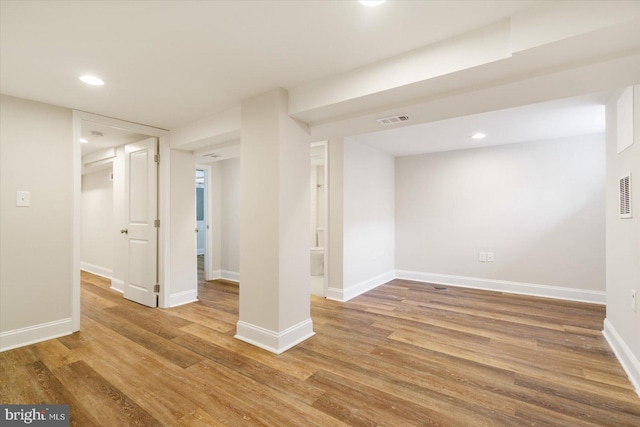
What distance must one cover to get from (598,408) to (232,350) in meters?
2.60

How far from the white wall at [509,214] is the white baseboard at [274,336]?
3124 mm

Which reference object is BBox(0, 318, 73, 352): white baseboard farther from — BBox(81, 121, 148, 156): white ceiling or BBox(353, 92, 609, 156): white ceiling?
BBox(353, 92, 609, 156): white ceiling

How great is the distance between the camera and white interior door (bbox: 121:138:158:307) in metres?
3.79

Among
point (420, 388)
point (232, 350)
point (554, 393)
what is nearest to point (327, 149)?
point (232, 350)

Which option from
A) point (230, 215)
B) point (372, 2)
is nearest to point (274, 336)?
point (372, 2)

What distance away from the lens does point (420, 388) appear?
2021mm

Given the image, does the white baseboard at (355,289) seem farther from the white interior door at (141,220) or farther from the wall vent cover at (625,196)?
the wall vent cover at (625,196)

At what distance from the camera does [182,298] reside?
3.94 metres

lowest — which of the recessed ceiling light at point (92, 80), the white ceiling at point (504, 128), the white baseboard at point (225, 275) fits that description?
the white baseboard at point (225, 275)

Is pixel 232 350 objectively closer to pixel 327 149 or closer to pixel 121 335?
pixel 121 335

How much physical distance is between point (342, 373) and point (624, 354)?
221cm

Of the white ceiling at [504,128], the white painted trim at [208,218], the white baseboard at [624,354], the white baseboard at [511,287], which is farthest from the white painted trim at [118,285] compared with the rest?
the white baseboard at [624,354]

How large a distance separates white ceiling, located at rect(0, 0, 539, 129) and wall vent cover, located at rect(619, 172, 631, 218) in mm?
1700

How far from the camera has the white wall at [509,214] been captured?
4.02m
